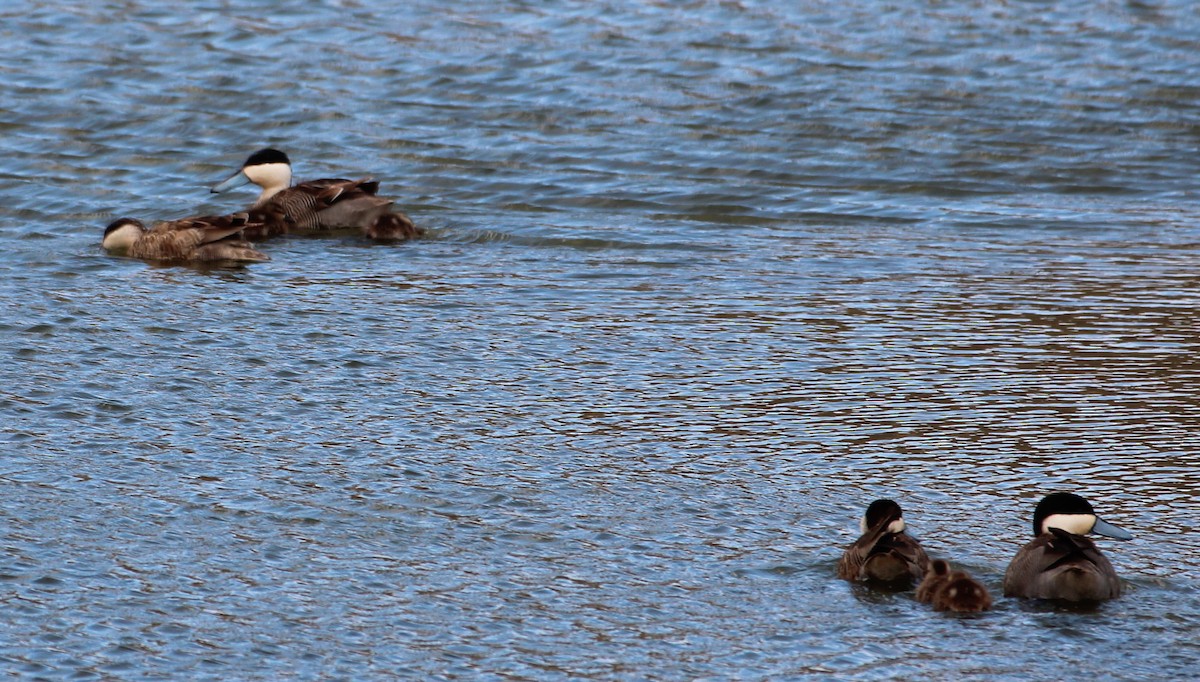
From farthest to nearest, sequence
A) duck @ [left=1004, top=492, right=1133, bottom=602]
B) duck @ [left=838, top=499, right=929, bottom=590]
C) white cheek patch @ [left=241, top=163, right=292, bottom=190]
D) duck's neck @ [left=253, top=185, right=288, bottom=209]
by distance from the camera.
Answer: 1. white cheek patch @ [left=241, top=163, right=292, bottom=190]
2. duck's neck @ [left=253, top=185, right=288, bottom=209]
3. duck @ [left=838, top=499, right=929, bottom=590]
4. duck @ [left=1004, top=492, right=1133, bottom=602]

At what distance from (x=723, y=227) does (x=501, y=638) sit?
7.01 m

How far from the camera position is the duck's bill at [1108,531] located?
21.1 ft

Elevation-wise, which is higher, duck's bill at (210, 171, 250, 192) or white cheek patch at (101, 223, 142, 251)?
duck's bill at (210, 171, 250, 192)

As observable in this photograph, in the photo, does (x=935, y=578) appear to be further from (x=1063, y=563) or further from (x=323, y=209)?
(x=323, y=209)

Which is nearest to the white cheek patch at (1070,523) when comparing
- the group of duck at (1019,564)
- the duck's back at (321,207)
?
the group of duck at (1019,564)

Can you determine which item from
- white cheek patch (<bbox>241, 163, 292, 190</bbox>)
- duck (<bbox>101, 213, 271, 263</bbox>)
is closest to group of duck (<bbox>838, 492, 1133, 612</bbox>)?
duck (<bbox>101, 213, 271, 263</bbox>)

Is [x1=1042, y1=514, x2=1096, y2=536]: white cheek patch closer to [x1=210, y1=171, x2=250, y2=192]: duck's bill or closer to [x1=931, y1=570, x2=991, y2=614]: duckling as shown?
[x1=931, y1=570, x2=991, y2=614]: duckling

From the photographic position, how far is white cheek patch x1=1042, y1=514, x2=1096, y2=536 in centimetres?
631

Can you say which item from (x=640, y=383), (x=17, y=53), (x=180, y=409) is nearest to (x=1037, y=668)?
(x=640, y=383)

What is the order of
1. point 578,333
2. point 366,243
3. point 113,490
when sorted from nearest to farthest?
point 113,490 → point 578,333 → point 366,243

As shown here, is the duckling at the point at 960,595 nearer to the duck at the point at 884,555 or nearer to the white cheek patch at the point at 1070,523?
the duck at the point at 884,555

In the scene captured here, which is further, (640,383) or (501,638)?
(640,383)

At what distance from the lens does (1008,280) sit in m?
10.7

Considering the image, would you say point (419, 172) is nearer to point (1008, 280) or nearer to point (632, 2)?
point (1008, 280)
